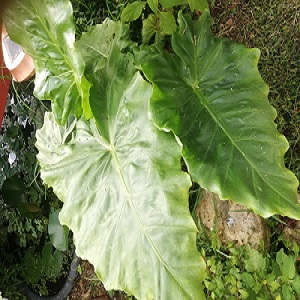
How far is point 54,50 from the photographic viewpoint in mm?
1204

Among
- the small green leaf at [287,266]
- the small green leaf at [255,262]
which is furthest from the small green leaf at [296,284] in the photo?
the small green leaf at [255,262]

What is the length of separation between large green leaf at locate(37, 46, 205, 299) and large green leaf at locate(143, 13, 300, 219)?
59mm

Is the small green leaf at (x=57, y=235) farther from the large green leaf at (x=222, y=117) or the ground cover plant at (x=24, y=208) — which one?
the large green leaf at (x=222, y=117)

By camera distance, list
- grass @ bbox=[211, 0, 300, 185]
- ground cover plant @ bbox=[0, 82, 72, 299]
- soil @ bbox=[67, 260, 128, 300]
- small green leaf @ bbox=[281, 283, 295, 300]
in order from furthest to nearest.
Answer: ground cover plant @ bbox=[0, 82, 72, 299] < soil @ bbox=[67, 260, 128, 300] < grass @ bbox=[211, 0, 300, 185] < small green leaf @ bbox=[281, 283, 295, 300]

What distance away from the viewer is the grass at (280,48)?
1490mm

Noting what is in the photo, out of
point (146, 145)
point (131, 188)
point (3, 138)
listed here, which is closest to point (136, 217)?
point (131, 188)

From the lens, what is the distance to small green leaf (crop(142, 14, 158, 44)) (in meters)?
1.71

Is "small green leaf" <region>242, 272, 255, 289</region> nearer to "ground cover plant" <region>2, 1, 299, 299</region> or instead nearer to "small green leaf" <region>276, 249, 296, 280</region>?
"small green leaf" <region>276, 249, 296, 280</region>

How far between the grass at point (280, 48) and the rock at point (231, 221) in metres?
0.22

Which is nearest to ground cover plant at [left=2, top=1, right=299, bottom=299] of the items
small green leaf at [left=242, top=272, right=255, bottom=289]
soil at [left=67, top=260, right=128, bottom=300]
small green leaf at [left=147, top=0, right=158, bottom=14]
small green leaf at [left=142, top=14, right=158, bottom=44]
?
small green leaf at [left=147, top=0, right=158, bottom=14]

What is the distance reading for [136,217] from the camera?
116 centimetres

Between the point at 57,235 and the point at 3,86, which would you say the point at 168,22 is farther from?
the point at 57,235

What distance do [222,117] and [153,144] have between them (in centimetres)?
19

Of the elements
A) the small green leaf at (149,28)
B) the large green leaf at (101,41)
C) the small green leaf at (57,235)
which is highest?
the large green leaf at (101,41)
